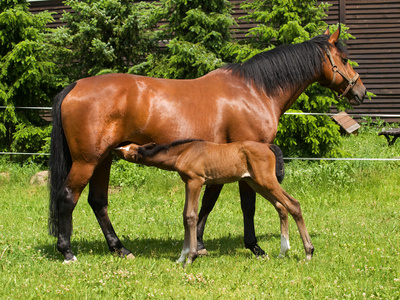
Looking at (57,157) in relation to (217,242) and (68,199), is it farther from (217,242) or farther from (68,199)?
(217,242)

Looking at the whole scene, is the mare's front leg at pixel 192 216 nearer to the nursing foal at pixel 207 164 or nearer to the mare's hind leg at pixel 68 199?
the nursing foal at pixel 207 164

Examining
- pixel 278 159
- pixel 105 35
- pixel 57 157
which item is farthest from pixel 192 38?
pixel 278 159

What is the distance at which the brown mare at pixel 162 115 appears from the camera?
5152 millimetres

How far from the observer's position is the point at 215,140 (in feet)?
17.7

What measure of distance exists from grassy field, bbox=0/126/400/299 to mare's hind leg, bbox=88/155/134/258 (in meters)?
0.23

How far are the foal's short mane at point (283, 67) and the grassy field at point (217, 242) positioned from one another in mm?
2098

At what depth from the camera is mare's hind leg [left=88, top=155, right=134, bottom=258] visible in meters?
5.69

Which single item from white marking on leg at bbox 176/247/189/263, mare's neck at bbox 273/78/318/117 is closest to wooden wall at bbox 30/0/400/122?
mare's neck at bbox 273/78/318/117

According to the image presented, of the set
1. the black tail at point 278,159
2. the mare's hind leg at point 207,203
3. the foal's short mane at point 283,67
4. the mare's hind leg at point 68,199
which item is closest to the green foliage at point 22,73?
the mare's hind leg at point 68,199

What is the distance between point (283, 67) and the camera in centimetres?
574

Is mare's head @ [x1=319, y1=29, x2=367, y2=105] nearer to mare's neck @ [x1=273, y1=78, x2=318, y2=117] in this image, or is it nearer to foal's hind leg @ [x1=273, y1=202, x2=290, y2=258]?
mare's neck @ [x1=273, y1=78, x2=318, y2=117]

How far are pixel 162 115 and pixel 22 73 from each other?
726cm

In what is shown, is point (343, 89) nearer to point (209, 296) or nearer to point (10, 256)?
point (209, 296)

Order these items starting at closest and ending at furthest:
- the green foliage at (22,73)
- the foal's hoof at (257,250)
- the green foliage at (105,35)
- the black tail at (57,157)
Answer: the black tail at (57,157) < the foal's hoof at (257,250) < the green foliage at (22,73) < the green foliage at (105,35)
